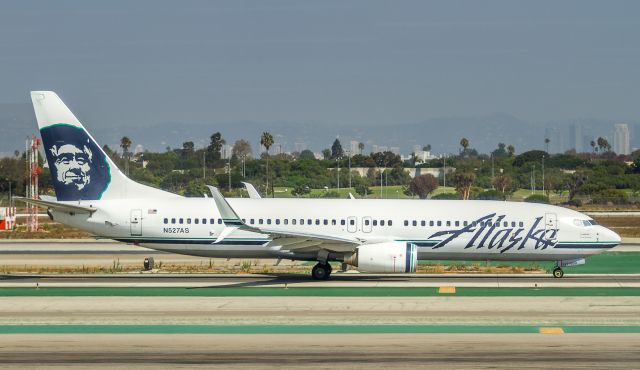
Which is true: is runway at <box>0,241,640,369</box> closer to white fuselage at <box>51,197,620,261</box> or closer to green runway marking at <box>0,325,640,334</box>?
green runway marking at <box>0,325,640,334</box>

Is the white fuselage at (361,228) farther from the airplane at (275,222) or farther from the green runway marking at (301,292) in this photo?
the green runway marking at (301,292)

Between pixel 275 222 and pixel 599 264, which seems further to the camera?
pixel 599 264

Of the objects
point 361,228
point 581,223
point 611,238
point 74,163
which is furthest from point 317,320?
point 611,238

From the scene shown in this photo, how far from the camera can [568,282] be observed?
37.3 metres

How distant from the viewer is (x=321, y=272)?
38.3 metres

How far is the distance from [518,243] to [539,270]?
181 inches

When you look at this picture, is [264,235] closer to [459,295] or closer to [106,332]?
[459,295]

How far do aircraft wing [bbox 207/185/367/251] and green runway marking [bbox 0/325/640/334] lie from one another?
29.7ft

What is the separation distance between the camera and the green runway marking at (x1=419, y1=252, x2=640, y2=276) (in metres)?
42.8

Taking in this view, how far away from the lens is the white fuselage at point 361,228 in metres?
38.9

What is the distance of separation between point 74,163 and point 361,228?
11.5m

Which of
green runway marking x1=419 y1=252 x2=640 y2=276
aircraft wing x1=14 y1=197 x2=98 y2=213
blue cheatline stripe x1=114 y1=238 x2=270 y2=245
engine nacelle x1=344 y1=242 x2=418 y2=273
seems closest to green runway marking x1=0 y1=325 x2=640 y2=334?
engine nacelle x1=344 y1=242 x2=418 y2=273

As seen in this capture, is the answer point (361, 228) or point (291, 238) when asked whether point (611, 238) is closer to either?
point (361, 228)

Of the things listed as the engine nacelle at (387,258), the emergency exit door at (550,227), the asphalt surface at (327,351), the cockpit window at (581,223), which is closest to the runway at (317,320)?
the asphalt surface at (327,351)
